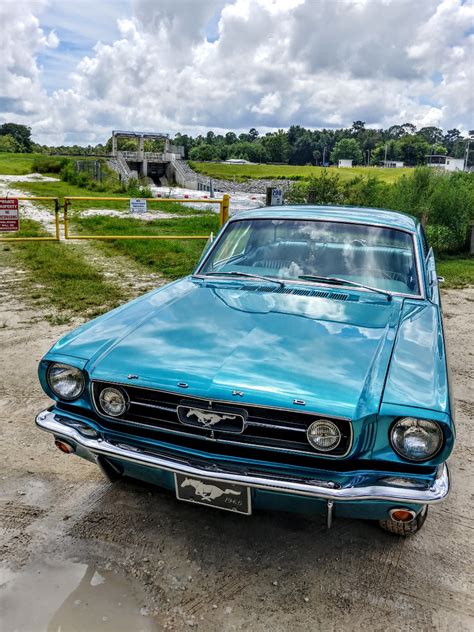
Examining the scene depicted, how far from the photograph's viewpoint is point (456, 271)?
9969 mm

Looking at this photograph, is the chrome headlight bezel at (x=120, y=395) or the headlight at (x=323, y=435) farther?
the chrome headlight bezel at (x=120, y=395)

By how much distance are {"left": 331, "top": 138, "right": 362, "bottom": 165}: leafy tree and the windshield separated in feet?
437

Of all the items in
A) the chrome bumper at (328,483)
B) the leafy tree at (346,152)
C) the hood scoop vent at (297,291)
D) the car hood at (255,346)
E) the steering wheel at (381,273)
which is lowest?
the chrome bumper at (328,483)

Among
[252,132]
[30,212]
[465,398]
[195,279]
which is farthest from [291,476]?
[252,132]

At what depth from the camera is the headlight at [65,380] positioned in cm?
264

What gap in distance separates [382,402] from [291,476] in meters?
0.50

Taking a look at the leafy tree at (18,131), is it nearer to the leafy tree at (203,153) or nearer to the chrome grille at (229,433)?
the leafy tree at (203,153)

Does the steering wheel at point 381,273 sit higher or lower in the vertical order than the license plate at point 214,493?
higher

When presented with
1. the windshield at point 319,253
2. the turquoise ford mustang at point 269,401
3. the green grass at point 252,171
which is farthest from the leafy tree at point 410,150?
the turquoise ford mustang at point 269,401

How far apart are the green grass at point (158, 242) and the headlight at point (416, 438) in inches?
262

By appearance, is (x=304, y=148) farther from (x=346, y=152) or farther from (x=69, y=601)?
(x=69, y=601)

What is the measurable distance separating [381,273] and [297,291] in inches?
25.5

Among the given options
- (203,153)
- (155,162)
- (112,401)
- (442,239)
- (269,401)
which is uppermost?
(203,153)

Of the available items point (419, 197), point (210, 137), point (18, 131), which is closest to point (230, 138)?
point (210, 137)
